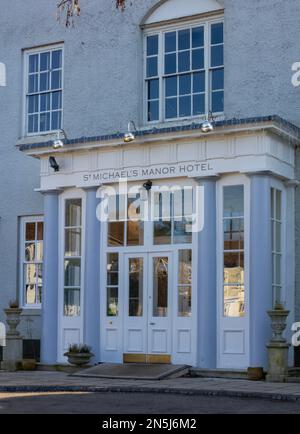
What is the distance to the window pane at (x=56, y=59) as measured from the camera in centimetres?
2038

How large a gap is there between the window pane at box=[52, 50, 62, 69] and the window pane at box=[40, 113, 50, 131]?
1.16 meters

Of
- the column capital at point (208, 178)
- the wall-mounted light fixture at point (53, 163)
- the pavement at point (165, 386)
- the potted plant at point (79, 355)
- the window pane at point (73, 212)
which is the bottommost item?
the pavement at point (165, 386)

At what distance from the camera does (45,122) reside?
2047 centimetres

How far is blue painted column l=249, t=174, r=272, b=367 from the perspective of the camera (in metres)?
15.8

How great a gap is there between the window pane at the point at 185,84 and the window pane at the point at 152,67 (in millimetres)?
685

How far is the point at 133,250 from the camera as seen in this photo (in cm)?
1752

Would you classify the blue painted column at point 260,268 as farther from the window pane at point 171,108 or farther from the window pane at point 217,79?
the window pane at point 171,108

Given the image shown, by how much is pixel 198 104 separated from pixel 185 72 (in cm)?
77

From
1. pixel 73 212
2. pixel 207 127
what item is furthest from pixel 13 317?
pixel 207 127

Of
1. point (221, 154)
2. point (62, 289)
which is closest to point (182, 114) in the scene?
point (221, 154)

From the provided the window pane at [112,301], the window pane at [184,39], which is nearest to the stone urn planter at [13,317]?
the window pane at [112,301]

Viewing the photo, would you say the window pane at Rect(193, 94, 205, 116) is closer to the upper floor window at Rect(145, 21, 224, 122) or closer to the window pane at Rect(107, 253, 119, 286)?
the upper floor window at Rect(145, 21, 224, 122)

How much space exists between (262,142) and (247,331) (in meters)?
3.52

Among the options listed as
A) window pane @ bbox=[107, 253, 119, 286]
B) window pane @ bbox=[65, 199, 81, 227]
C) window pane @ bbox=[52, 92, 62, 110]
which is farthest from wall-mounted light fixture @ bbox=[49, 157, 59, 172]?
window pane @ bbox=[52, 92, 62, 110]
